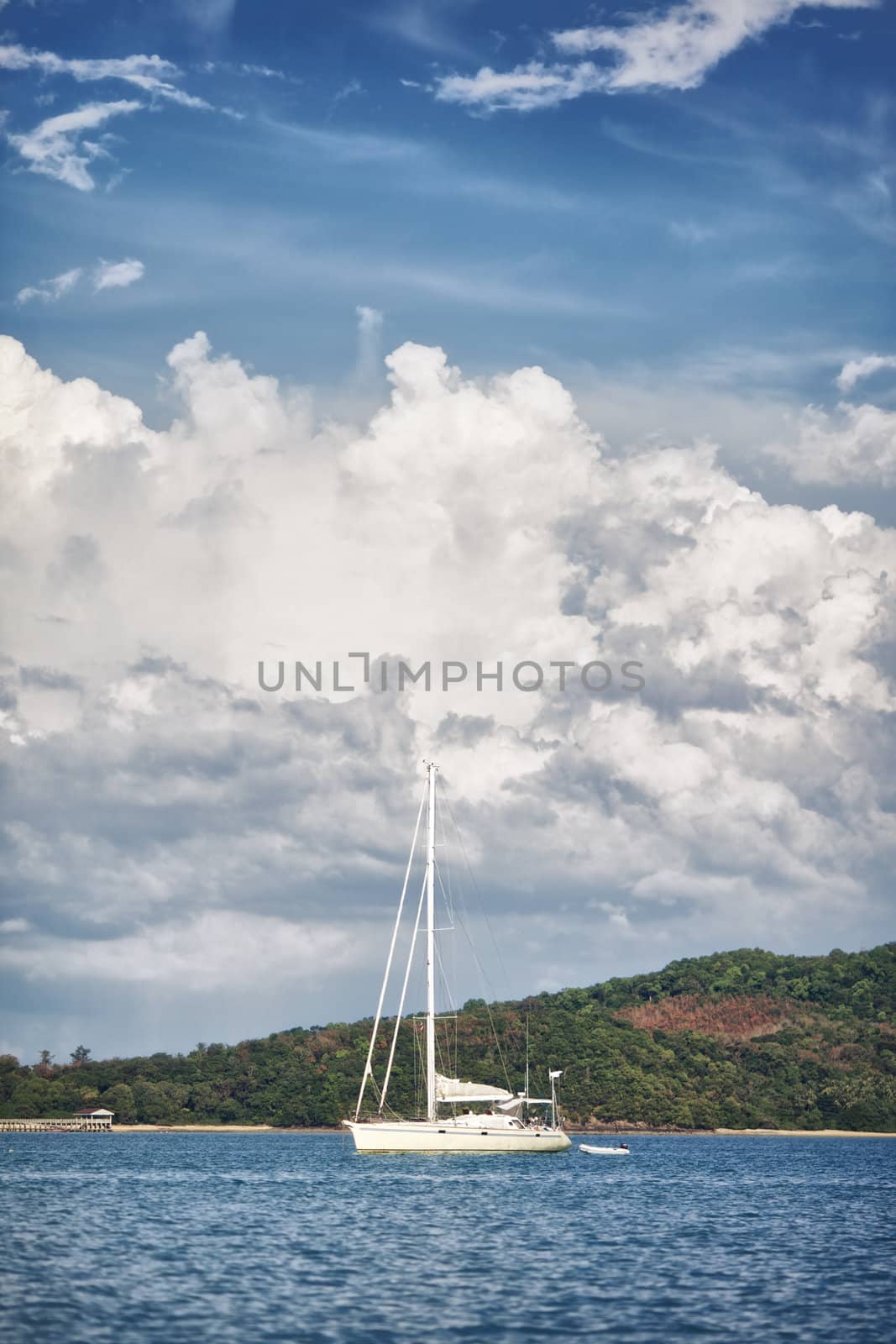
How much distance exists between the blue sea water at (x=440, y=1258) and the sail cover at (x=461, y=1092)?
4.94 m

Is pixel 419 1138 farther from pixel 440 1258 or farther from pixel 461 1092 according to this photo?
pixel 440 1258

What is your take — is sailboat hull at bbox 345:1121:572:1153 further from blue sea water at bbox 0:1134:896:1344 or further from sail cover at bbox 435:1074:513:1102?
sail cover at bbox 435:1074:513:1102

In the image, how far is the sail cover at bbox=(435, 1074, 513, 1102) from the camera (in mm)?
109812

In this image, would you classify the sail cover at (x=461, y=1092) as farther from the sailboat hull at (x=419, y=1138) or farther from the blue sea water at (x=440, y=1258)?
the blue sea water at (x=440, y=1258)

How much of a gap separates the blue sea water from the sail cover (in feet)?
16.2

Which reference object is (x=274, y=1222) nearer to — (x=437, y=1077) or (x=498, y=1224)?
(x=498, y=1224)

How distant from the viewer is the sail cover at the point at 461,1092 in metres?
110

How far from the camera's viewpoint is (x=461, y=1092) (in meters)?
111

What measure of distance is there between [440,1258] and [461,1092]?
54011mm

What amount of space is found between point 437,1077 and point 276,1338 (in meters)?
70.3

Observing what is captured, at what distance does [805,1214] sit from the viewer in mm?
80188

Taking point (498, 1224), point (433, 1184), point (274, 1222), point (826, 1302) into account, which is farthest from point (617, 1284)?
point (433, 1184)

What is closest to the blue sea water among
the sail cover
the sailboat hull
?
the sailboat hull

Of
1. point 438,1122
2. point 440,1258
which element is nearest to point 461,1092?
point 438,1122
